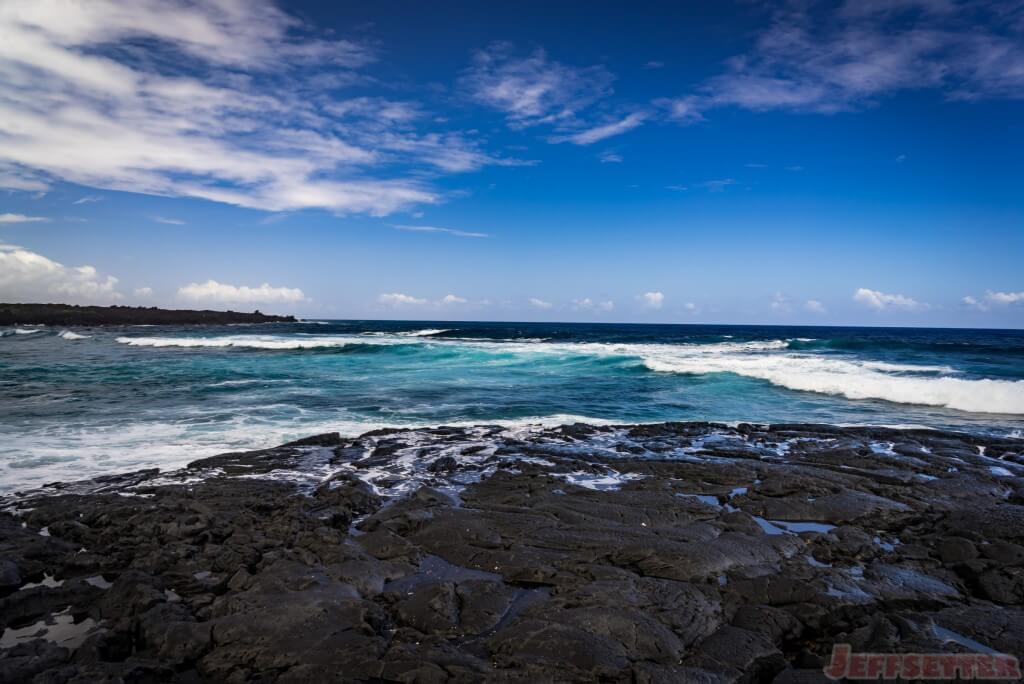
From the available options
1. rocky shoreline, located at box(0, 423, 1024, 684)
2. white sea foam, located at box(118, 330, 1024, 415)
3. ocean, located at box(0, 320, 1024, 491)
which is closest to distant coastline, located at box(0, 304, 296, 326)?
ocean, located at box(0, 320, 1024, 491)

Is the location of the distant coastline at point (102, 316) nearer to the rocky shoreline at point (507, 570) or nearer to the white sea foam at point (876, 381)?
the white sea foam at point (876, 381)

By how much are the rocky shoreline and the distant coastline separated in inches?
3567

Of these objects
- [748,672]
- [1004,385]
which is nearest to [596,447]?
[748,672]

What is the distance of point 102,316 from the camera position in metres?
83.6

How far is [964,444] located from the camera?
39.4 feet

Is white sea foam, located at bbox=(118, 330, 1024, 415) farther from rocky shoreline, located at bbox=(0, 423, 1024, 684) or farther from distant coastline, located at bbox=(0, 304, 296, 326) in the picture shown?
distant coastline, located at bbox=(0, 304, 296, 326)

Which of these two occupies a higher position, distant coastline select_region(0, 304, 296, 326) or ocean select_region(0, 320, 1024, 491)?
distant coastline select_region(0, 304, 296, 326)

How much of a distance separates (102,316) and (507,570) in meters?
101

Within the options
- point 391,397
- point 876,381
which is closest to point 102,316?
point 391,397

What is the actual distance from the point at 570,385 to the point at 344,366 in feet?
43.3

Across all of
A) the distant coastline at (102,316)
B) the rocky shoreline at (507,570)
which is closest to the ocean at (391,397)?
the rocky shoreline at (507,570)

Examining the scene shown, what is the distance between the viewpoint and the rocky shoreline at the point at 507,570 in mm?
4379

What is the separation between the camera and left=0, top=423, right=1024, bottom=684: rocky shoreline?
438 centimetres

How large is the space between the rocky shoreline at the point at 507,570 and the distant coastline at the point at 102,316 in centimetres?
9060
